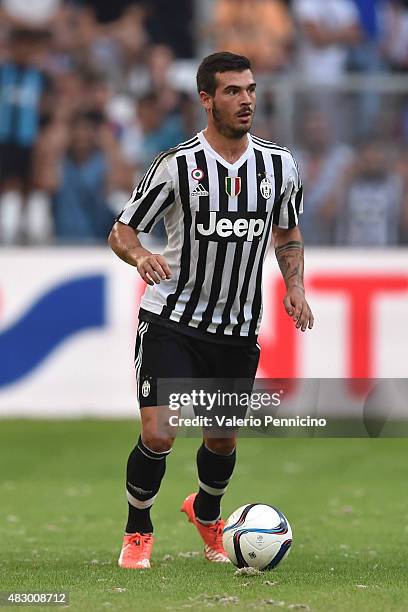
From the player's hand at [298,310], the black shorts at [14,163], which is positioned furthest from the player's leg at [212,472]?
the black shorts at [14,163]

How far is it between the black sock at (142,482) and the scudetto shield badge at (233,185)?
52.6 inches

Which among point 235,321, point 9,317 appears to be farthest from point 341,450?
point 235,321

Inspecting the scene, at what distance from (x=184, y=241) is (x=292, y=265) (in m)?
0.64

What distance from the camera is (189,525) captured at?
887cm

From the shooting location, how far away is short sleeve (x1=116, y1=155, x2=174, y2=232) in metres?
6.59

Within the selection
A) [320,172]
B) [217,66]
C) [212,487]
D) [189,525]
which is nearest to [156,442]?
[212,487]

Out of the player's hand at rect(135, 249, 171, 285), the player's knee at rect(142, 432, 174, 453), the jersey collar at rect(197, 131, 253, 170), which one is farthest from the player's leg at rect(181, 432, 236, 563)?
the jersey collar at rect(197, 131, 253, 170)

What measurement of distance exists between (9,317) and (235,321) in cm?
749

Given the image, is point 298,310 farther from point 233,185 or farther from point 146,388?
point 146,388

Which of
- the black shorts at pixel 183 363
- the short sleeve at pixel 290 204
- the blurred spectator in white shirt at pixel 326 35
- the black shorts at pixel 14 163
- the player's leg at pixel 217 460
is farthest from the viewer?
the blurred spectator in white shirt at pixel 326 35

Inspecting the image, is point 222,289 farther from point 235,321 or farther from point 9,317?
point 9,317

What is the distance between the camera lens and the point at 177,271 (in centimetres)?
670

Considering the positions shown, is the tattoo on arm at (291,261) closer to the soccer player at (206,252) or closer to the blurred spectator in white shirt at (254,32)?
the soccer player at (206,252)

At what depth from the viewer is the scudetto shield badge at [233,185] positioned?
261 inches
